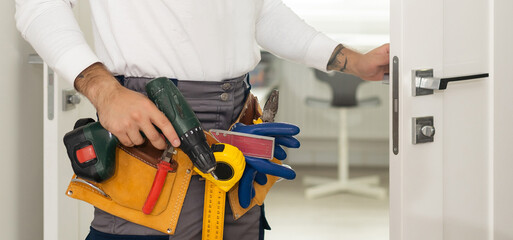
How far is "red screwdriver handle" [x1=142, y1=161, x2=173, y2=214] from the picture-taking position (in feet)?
3.82

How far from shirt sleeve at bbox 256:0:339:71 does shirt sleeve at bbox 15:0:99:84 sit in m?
0.54

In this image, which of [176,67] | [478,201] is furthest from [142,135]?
[478,201]

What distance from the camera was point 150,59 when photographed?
1222mm

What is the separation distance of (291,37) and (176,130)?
0.58 m

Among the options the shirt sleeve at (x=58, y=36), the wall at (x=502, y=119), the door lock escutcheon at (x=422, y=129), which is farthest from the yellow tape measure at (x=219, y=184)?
the wall at (x=502, y=119)

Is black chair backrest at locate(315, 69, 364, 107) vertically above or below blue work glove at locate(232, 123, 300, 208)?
above

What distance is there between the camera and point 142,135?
110 cm

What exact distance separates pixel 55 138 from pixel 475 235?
1.18m

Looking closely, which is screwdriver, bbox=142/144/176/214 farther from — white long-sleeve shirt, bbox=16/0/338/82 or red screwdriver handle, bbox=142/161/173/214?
white long-sleeve shirt, bbox=16/0/338/82

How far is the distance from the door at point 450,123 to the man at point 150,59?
32 centimetres

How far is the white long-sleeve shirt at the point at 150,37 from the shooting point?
45.1 inches

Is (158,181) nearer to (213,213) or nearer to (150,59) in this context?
(213,213)

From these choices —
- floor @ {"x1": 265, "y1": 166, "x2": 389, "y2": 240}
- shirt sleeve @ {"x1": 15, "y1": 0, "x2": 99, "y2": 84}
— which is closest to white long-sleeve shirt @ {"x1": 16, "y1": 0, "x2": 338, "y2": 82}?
shirt sleeve @ {"x1": 15, "y1": 0, "x2": 99, "y2": 84}

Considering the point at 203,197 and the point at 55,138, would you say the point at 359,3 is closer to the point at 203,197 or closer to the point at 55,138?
the point at 55,138
